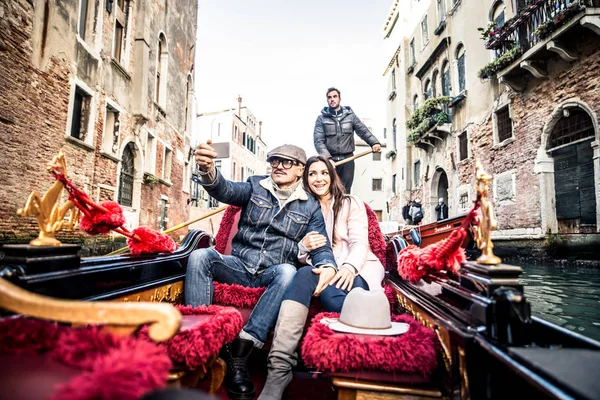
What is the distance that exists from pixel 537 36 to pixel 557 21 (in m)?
0.70

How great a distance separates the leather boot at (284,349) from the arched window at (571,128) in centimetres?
727

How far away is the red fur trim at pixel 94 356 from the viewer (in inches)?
17.6

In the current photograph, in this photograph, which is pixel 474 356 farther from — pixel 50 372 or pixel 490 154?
pixel 490 154

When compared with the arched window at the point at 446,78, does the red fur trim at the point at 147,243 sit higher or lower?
lower

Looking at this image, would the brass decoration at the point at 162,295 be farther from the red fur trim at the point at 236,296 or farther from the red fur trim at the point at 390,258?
the red fur trim at the point at 390,258

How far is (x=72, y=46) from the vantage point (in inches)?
251

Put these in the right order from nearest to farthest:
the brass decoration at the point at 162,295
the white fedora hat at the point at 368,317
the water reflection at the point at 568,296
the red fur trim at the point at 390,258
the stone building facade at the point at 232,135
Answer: the white fedora hat at the point at 368,317
the brass decoration at the point at 162,295
the red fur trim at the point at 390,258
the water reflection at the point at 568,296
the stone building facade at the point at 232,135

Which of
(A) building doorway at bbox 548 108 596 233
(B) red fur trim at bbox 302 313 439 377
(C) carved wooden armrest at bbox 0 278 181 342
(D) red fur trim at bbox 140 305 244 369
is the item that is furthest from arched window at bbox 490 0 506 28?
(C) carved wooden armrest at bbox 0 278 181 342

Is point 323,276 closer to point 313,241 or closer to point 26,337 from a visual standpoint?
point 313,241

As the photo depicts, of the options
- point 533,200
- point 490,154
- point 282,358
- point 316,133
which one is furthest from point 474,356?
point 490,154

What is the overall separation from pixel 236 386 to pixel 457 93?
37.5ft

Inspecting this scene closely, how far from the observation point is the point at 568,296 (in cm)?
393

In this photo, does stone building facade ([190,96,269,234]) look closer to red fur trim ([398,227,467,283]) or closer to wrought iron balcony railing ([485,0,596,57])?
wrought iron balcony railing ([485,0,596,57])

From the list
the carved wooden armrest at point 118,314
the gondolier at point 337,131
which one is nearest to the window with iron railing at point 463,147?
the gondolier at point 337,131
